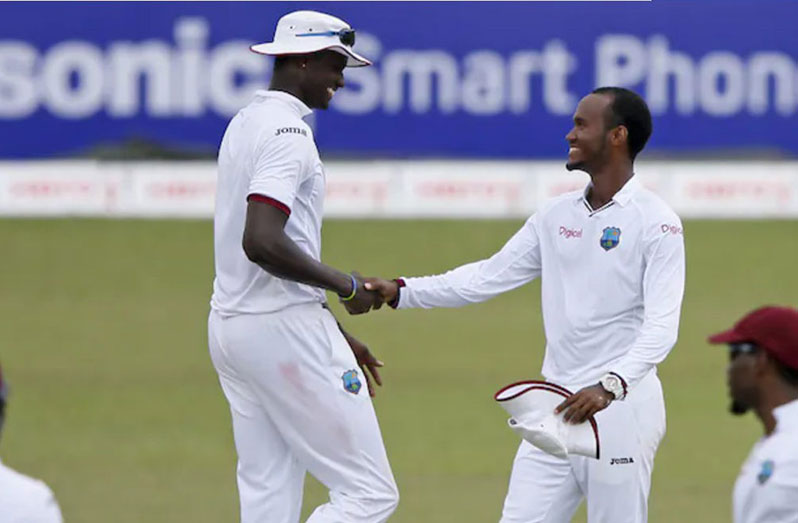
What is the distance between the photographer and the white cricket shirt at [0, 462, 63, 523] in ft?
12.6

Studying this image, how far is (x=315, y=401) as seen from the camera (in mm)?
5898

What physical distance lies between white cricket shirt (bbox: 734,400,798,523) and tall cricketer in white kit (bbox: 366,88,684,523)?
1.61 metres

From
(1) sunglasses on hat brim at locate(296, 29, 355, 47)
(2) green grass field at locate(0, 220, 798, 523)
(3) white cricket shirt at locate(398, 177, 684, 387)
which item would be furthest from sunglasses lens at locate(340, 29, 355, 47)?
(2) green grass field at locate(0, 220, 798, 523)

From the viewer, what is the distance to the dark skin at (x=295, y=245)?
568 centimetres

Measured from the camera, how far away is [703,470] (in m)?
10.5

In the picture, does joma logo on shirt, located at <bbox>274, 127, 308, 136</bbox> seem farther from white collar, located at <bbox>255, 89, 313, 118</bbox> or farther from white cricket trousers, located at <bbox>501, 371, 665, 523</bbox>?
white cricket trousers, located at <bbox>501, 371, 665, 523</bbox>

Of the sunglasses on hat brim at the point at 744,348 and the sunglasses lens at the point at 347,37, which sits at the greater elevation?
the sunglasses lens at the point at 347,37

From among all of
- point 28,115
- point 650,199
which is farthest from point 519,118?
point 650,199

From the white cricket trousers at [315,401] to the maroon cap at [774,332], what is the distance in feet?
6.41

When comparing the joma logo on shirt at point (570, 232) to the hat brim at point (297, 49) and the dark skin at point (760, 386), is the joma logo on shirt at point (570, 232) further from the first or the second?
the dark skin at point (760, 386)

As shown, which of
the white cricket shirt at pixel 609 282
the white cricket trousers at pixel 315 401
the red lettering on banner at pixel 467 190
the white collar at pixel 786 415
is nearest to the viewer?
the white collar at pixel 786 415

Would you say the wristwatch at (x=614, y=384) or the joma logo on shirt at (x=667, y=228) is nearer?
the wristwatch at (x=614, y=384)

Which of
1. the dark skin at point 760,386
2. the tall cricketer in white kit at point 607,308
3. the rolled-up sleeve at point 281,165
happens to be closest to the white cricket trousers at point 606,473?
the tall cricketer in white kit at point 607,308

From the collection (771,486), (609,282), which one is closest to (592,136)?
(609,282)
